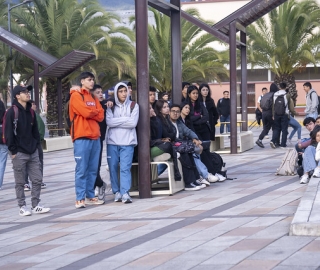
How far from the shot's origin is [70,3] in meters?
32.8

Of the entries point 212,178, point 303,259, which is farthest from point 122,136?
point 303,259

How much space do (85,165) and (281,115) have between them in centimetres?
1112

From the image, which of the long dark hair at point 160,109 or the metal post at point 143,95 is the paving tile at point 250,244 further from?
the long dark hair at point 160,109

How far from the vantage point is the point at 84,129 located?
10.8m

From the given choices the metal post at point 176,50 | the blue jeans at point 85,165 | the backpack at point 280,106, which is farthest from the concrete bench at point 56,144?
the blue jeans at point 85,165

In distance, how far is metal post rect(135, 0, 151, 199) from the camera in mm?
11523

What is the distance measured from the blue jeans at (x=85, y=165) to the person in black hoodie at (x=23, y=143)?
0.51 m

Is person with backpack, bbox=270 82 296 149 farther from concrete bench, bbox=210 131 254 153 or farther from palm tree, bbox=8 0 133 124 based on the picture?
palm tree, bbox=8 0 133 124

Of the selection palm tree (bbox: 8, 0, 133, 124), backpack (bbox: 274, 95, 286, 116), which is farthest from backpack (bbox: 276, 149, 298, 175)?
palm tree (bbox: 8, 0, 133, 124)

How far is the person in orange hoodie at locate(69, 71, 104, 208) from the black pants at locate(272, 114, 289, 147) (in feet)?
35.1

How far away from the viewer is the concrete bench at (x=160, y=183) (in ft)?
38.7

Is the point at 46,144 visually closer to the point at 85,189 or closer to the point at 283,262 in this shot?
the point at 85,189

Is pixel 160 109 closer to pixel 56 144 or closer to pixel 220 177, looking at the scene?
pixel 220 177

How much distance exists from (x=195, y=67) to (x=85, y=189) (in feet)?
84.9
